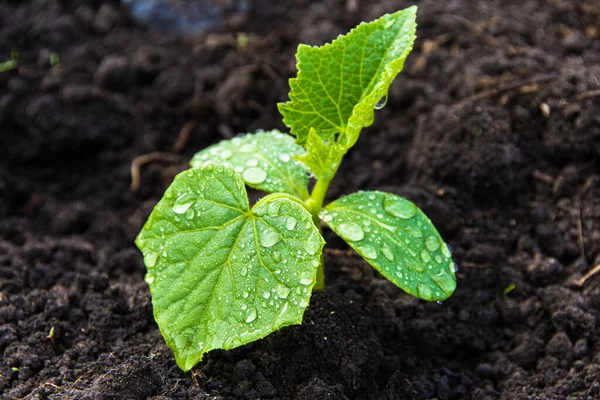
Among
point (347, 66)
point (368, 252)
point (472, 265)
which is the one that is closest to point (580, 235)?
point (472, 265)

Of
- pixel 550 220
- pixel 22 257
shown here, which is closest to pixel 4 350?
pixel 22 257

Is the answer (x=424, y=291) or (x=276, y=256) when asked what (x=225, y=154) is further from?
(x=424, y=291)

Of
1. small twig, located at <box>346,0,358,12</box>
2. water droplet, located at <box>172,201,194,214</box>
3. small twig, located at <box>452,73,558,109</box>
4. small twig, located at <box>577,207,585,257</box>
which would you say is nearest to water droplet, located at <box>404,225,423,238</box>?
water droplet, located at <box>172,201,194,214</box>

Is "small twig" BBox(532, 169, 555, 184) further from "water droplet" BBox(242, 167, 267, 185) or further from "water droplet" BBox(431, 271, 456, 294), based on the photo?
"water droplet" BBox(242, 167, 267, 185)

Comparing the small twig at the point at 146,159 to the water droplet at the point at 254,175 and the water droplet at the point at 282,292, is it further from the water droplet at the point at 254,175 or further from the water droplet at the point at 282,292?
the water droplet at the point at 282,292

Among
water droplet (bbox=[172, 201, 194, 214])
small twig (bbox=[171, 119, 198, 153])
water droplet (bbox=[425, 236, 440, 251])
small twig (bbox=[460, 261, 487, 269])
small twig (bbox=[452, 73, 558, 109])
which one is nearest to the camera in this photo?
water droplet (bbox=[172, 201, 194, 214])

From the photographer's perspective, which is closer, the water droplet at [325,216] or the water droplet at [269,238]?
the water droplet at [269,238]

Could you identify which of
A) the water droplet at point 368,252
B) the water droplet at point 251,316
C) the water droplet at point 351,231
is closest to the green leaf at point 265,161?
the water droplet at point 351,231
